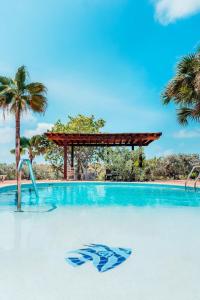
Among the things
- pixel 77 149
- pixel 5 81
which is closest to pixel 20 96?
pixel 5 81

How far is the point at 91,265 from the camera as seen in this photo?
12.2 feet

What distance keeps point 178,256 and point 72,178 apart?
54.4 ft

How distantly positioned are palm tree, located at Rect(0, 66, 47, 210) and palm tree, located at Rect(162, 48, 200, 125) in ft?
25.4

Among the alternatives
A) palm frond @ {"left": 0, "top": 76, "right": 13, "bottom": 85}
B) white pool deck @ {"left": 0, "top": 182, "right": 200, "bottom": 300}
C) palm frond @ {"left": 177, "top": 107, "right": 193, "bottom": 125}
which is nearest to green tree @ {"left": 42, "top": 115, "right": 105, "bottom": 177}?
palm frond @ {"left": 0, "top": 76, "right": 13, "bottom": 85}

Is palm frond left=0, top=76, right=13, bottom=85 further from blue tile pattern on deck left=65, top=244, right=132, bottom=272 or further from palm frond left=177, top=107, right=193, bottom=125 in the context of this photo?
blue tile pattern on deck left=65, top=244, right=132, bottom=272

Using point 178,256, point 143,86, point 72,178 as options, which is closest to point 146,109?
point 143,86

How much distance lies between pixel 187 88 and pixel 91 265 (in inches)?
546

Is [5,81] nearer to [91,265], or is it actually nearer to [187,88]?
[187,88]

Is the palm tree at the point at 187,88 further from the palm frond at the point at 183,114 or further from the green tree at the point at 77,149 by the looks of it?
the green tree at the point at 77,149

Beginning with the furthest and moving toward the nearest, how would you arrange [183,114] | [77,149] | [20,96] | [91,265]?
[77,149] < [20,96] < [183,114] < [91,265]

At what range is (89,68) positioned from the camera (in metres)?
19.9

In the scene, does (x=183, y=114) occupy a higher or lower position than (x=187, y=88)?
lower

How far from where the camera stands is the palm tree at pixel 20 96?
59.6 ft

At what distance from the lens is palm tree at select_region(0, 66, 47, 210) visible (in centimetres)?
1815
